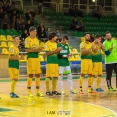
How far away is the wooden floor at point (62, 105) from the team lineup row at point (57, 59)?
0.51 metres

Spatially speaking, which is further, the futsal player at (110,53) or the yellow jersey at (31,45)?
the futsal player at (110,53)

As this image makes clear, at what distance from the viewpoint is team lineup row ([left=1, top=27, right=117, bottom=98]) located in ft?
36.8

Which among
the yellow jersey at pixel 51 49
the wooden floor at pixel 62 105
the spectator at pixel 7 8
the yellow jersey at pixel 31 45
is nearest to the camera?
the wooden floor at pixel 62 105

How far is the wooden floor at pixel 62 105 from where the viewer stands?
335 inches

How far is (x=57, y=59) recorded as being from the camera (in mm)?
11867

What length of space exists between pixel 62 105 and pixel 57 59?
95.0 inches

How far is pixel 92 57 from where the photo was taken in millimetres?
12578

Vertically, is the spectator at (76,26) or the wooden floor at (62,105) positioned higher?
the spectator at (76,26)

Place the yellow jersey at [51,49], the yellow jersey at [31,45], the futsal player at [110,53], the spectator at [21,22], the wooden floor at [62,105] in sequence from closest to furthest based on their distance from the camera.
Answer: the wooden floor at [62,105], the yellow jersey at [31,45], the yellow jersey at [51,49], the futsal player at [110,53], the spectator at [21,22]

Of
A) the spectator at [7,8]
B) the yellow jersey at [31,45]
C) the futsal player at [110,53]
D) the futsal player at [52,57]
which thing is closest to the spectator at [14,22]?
the spectator at [7,8]

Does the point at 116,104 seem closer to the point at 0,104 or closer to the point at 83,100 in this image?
the point at 83,100

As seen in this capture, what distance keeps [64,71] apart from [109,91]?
5.87 feet

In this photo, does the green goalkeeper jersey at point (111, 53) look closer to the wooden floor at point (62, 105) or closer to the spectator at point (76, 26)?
the wooden floor at point (62, 105)

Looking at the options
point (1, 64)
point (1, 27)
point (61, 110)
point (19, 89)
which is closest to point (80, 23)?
point (1, 27)
